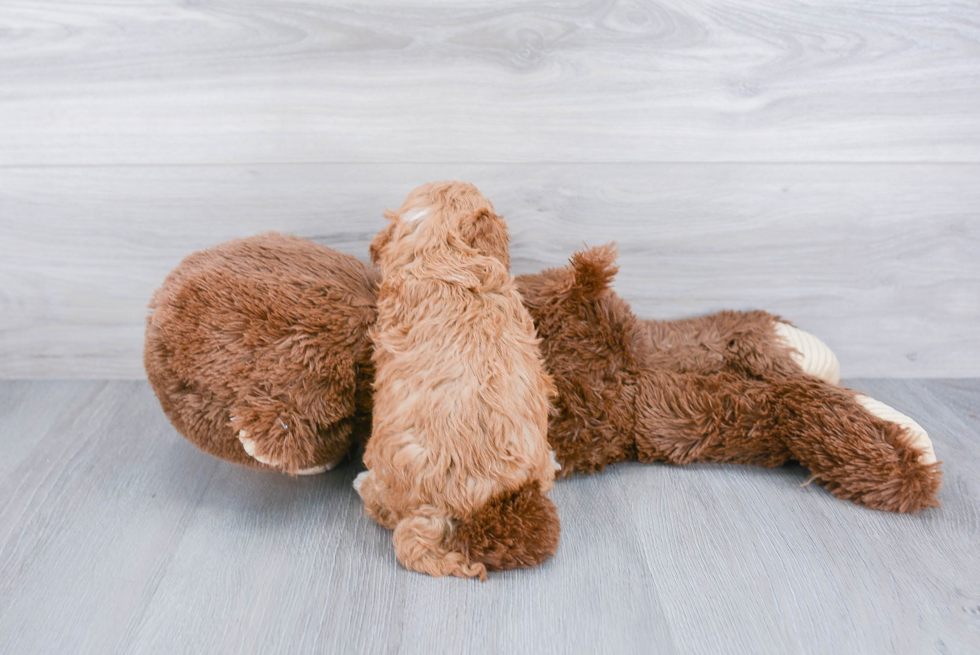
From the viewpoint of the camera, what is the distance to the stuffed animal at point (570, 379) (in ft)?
2.52

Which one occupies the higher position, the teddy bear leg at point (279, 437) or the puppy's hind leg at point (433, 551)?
the teddy bear leg at point (279, 437)

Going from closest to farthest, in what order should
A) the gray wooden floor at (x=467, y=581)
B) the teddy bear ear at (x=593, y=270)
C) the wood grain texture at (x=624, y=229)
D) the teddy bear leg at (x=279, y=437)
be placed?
1. the gray wooden floor at (x=467, y=581)
2. the teddy bear leg at (x=279, y=437)
3. the teddy bear ear at (x=593, y=270)
4. the wood grain texture at (x=624, y=229)

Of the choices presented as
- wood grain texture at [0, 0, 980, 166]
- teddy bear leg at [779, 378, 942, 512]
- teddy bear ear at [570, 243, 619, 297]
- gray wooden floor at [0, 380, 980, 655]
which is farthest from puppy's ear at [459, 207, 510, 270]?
teddy bear leg at [779, 378, 942, 512]

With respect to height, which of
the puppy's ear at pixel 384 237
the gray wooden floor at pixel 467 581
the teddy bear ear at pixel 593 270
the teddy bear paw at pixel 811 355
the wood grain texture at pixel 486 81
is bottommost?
the gray wooden floor at pixel 467 581

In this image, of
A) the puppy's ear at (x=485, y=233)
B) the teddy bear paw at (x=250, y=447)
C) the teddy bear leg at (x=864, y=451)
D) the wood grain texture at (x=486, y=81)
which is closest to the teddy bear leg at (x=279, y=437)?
the teddy bear paw at (x=250, y=447)

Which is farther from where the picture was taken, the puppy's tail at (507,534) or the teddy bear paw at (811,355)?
the teddy bear paw at (811,355)

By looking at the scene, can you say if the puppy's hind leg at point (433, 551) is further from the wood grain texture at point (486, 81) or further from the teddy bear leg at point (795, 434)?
the wood grain texture at point (486, 81)

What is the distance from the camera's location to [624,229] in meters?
1.02

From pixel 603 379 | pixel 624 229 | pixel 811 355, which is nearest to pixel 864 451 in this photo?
pixel 811 355

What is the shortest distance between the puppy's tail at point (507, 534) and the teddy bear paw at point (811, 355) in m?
0.48

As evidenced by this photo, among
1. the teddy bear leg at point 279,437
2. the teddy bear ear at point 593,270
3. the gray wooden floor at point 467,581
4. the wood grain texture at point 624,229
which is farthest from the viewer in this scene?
the wood grain texture at point 624,229

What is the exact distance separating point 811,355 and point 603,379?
31 centimetres

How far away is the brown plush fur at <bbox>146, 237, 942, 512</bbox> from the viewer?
776mm

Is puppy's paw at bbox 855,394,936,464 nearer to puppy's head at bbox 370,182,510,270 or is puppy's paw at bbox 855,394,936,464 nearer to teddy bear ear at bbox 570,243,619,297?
teddy bear ear at bbox 570,243,619,297
